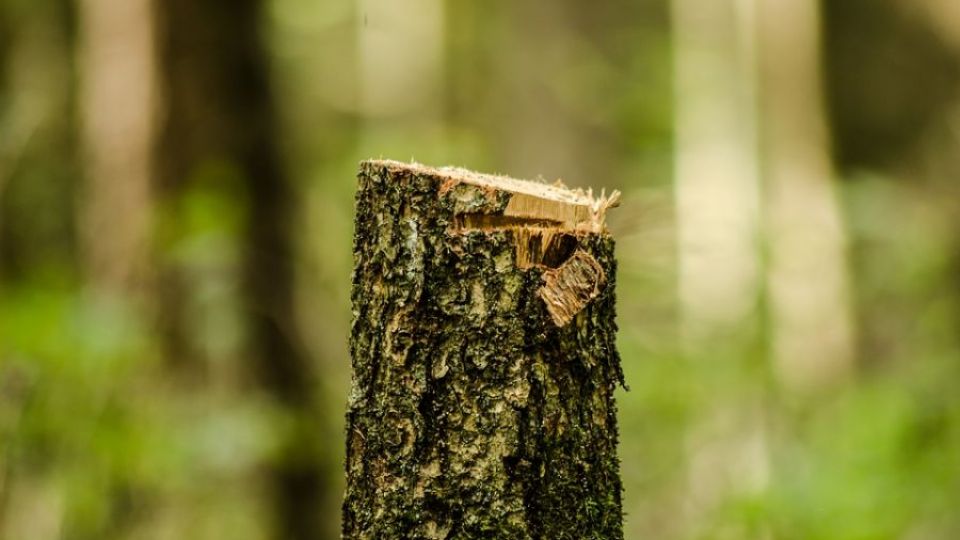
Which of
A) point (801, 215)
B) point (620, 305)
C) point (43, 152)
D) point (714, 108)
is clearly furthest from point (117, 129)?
point (714, 108)

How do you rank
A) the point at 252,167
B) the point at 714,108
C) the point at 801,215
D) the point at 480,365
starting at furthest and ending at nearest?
the point at 714,108 < the point at 801,215 < the point at 252,167 < the point at 480,365

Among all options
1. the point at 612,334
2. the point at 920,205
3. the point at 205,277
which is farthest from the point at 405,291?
the point at 920,205

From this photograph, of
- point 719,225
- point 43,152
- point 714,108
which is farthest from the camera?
point 714,108

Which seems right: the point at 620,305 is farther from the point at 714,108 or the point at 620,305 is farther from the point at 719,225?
the point at 714,108

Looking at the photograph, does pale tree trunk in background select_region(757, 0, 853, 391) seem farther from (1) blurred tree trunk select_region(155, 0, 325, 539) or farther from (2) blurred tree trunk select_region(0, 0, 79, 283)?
(2) blurred tree trunk select_region(0, 0, 79, 283)

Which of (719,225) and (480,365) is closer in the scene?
(480,365)

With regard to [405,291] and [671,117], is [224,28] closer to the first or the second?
[405,291]
